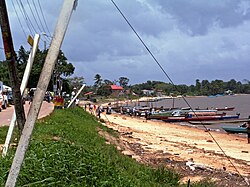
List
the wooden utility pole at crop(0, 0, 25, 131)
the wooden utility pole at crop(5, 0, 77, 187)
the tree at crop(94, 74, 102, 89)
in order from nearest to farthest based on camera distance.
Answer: the wooden utility pole at crop(5, 0, 77, 187)
the wooden utility pole at crop(0, 0, 25, 131)
the tree at crop(94, 74, 102, 89)

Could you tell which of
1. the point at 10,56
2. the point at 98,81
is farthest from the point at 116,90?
the point at 10,56

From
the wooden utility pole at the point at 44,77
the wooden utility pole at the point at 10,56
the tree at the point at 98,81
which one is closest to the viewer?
the wooden utility pole at the point at 44,77

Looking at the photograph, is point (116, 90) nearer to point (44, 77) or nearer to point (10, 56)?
point (10, 56)

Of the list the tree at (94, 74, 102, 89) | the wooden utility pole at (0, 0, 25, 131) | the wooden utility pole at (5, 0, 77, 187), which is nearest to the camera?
the wooden utility pole at (5, 0, 77, 187)

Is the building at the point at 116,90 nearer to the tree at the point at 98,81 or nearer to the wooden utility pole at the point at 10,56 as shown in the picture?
the tree at the point at 98,81

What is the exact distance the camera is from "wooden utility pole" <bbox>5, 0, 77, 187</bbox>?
3445mm

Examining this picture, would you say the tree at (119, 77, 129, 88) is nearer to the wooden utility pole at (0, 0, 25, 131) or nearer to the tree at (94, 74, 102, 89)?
the tree at (94, 74, 102, 89)

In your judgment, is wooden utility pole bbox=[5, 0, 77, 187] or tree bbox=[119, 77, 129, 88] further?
tree bbox=[119, 77, 129, 88]

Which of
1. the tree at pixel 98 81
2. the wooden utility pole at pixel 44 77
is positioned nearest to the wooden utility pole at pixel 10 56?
the wooden utility pole at pixel 44 77

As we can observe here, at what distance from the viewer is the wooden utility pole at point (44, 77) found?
11.3ft

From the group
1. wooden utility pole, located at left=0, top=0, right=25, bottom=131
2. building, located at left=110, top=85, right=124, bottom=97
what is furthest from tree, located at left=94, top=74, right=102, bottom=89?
wooden utility pole, located at left=0, top=0, right=25, bottom=131

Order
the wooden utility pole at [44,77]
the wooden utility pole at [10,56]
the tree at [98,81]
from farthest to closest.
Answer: the tree at [98,81] → the wooden utility pole at [10,56] → the wooden utility pole at [44,77]

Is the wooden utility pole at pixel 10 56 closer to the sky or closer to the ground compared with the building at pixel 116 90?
closer to the ground

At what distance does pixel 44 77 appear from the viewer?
3.46 metres
